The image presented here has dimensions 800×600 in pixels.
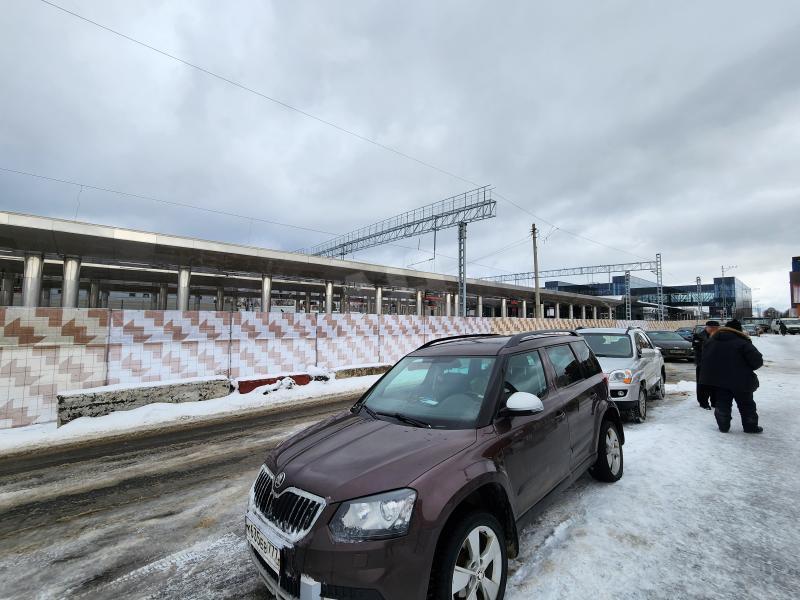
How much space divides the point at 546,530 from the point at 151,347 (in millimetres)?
10019

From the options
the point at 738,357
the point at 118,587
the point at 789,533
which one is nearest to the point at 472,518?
the point at 118,587

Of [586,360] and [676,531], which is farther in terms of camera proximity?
[586,360]

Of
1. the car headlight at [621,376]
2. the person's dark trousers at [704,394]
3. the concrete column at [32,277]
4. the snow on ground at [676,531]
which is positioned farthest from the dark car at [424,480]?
the concrete column at [32,277]

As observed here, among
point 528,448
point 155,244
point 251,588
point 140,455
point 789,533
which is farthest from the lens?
point 155,244

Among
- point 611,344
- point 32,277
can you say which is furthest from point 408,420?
point 32,277

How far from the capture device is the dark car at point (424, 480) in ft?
6.32

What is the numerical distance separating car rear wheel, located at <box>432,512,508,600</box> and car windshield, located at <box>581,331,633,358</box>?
6.32 meters

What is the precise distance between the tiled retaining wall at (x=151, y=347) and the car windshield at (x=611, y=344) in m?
8.77

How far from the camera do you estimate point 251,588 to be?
2666 mm

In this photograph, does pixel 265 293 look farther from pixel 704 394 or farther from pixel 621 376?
pixel 704 394

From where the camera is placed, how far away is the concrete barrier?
7.48m

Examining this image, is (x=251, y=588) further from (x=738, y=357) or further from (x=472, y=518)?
(x=738, y=357)

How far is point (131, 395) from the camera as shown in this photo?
8.21 meters

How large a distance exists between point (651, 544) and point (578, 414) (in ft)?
3.68
